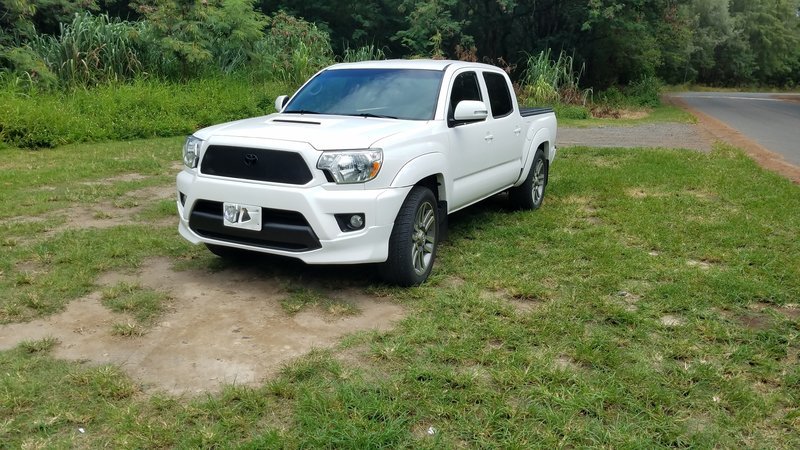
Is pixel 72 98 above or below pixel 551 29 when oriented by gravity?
below

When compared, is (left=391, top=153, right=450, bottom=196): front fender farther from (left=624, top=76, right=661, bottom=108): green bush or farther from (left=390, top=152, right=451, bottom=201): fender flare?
(left=624, top=76, right=661, bottom=108): green bush

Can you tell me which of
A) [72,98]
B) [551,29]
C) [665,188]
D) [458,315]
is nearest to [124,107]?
[72,98]

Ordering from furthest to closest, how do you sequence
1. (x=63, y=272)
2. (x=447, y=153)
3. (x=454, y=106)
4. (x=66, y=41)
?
(x=66, y=41) → (x=454, y=106) → (x=447, y=153) → (x=63, y=272)

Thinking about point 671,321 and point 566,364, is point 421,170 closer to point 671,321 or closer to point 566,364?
point 566,364

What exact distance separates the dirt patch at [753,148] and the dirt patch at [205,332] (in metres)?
7.86

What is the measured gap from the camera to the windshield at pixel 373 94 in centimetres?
589

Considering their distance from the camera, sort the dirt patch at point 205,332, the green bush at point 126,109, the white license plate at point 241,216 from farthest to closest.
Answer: the green bush at point 126,109
the white license plate at point 241,216
the dirt patch at point 205,332

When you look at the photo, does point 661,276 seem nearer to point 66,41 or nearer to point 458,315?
point 458,315

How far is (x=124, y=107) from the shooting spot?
43.5ft

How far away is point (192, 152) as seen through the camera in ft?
17.4

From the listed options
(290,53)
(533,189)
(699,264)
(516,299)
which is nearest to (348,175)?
(516,299)

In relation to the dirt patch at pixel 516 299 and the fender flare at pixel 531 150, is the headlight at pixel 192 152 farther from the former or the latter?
the fender flare at pixel 531 150

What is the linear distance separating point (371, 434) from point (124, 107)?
463 inches

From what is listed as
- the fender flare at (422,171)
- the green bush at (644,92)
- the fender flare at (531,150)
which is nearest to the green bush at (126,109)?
the fender flare at (531,150)
